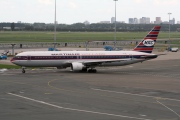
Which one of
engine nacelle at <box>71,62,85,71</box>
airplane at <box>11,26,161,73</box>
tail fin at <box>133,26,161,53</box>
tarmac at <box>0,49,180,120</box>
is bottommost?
tarmac at <box>0,49,180,120</box>

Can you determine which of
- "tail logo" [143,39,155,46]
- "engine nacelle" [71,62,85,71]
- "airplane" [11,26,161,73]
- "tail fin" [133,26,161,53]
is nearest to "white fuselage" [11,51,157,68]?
"airplane" [11,26,161,73]

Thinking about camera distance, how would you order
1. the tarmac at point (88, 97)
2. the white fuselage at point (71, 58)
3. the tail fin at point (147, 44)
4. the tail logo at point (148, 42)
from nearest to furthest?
the tarmac at point (88, 97)
the white fuselage at point (71, 58)
the tail fin at point (147, 44)
the tail logo at point (148, 42)

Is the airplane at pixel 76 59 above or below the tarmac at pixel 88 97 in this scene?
above

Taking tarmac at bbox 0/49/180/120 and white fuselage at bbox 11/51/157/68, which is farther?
white fuselage at bbox 11/51/157/68

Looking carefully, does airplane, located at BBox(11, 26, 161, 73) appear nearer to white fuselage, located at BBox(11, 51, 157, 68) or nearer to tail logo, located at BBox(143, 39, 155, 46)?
white fuselage, located at BBox(11, 51, 157, 68)

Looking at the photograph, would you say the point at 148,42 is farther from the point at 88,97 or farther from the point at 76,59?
the point at 88,97

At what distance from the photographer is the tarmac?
94.7 feet

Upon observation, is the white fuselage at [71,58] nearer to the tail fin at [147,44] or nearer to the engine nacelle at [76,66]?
the engine nacelle at [76,66]

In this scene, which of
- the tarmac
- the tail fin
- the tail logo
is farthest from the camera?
the tail logo

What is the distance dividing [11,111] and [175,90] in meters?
18.7

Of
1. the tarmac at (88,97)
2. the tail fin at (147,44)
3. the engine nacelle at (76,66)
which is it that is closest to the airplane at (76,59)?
the engine nacelle at (76,66)

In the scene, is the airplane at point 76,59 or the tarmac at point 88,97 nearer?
the tarmac at point 88,97

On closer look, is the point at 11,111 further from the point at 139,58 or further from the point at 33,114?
the point at 139,58

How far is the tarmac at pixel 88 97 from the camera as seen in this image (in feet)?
94.7
